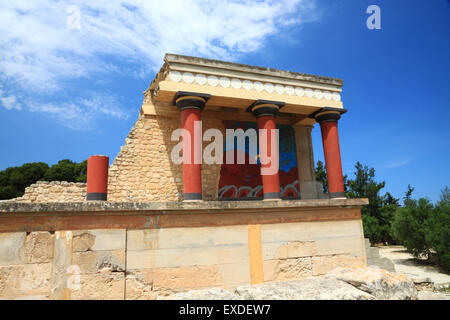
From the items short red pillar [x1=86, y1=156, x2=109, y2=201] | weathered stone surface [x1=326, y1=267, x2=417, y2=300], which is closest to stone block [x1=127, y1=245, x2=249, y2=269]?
weathered stone surface [x1=326, y1=267, x2=417, y2=300]

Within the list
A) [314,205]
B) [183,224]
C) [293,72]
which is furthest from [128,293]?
[293,72]

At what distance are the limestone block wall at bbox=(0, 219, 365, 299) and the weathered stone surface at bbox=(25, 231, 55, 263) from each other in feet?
0.04

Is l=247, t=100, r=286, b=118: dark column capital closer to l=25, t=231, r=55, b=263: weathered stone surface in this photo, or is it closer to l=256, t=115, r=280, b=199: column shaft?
l=256, t=115, r=280, b=199: column shaft

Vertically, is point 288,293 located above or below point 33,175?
below

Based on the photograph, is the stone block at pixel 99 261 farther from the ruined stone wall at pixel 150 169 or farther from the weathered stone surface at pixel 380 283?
the ruined stone wall at pixel 150 169

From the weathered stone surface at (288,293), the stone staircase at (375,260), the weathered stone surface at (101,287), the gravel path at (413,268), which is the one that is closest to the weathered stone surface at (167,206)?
the weathered stone surface at (101,287)

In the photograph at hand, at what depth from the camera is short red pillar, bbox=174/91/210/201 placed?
7855mm

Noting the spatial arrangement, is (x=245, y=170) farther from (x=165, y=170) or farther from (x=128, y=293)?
(x=128, y=293)

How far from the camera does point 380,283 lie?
4406 millimetres

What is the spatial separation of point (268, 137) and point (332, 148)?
2394 millimetres

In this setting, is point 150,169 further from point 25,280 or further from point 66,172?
point 66,172

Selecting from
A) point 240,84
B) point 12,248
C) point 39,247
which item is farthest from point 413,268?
point 12,248

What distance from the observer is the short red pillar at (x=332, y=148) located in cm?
954
